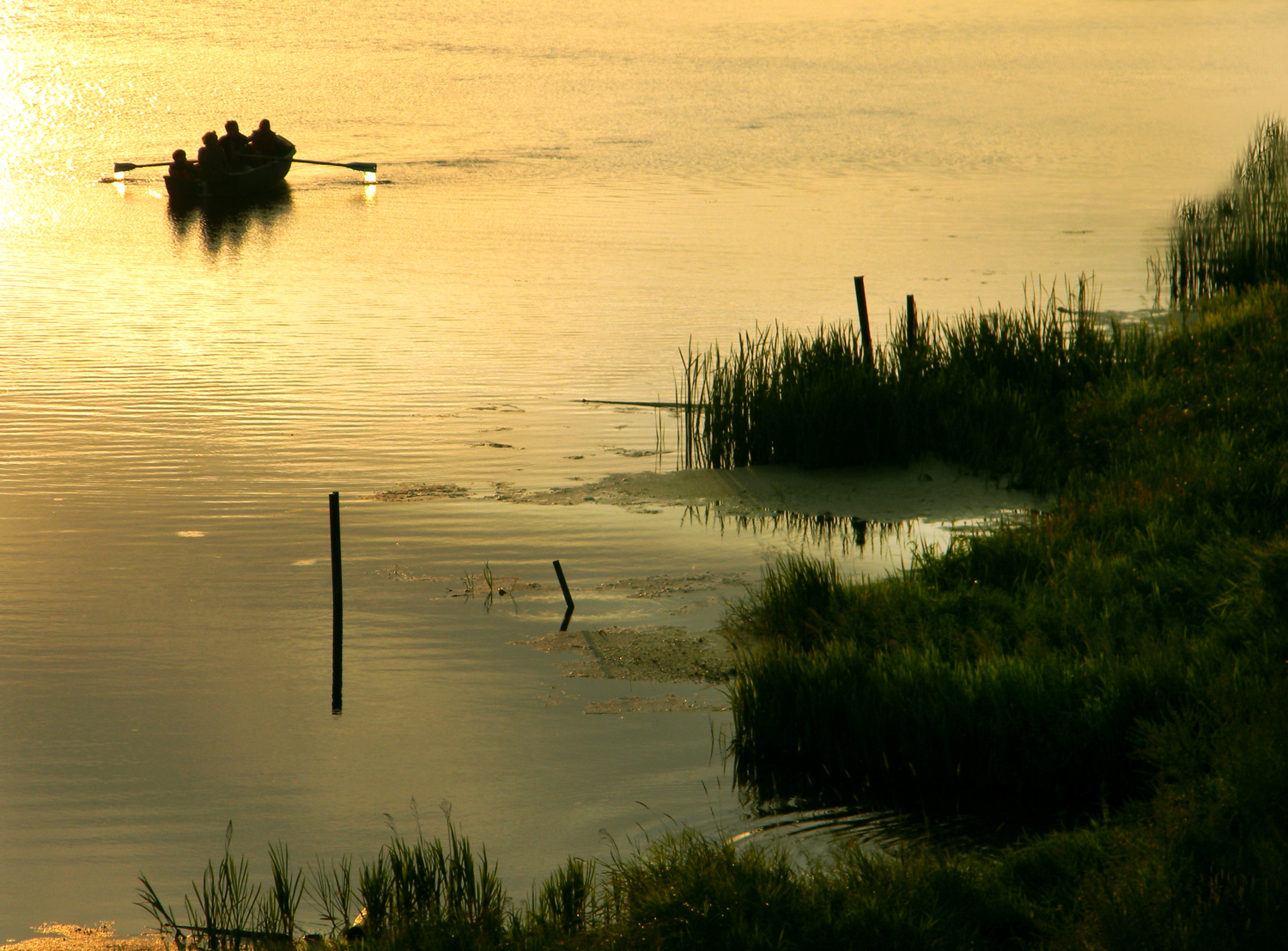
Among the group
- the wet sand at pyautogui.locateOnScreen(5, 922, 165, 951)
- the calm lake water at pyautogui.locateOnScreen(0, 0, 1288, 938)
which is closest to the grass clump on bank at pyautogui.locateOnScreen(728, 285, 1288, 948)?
the calm lake water at pyautogui.locateOnScreen(0, 0, 1288, 938)

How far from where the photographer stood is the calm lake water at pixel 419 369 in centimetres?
647

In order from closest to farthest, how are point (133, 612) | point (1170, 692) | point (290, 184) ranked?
point (1170, 692) → point (133, 612) → point (290, 184)

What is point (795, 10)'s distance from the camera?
72.2 metres

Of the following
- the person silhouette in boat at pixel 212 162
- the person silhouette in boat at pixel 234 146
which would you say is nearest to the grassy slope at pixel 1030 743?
the person silhouette in boat at pixel 212 162

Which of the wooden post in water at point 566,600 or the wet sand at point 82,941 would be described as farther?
the wooden post in water at point 566,600

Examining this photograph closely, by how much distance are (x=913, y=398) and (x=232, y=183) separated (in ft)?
69.3

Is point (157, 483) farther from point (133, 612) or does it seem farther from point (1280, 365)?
point (1280, 365)

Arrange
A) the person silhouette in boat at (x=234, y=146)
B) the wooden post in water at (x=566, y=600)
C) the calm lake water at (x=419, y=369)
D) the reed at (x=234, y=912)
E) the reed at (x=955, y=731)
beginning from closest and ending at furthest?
1. the reed at (x=234, y=912)
2. the reed at (x=955, y=731)
3. the calm lake water at (x=419, y=369)
4. the wooden post in water at (x=566, y=600)
5. the person silhouette in boat at (x=234, y=146)

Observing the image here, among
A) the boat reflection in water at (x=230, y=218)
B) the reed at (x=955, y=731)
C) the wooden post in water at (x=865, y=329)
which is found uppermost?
the boat reflection in water at (x=230, y=218)

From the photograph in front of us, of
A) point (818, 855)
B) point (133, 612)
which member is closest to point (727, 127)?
point (133, 612)

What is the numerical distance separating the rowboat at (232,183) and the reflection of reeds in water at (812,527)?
20.6 m

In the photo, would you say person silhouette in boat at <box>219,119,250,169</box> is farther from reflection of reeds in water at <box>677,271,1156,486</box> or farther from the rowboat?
reflection of reeds in water at <box>677,271,1156,486</box>

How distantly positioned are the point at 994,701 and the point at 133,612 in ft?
16.9

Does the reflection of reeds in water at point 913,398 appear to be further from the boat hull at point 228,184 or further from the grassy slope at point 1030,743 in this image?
the boat hull at point 228,184
